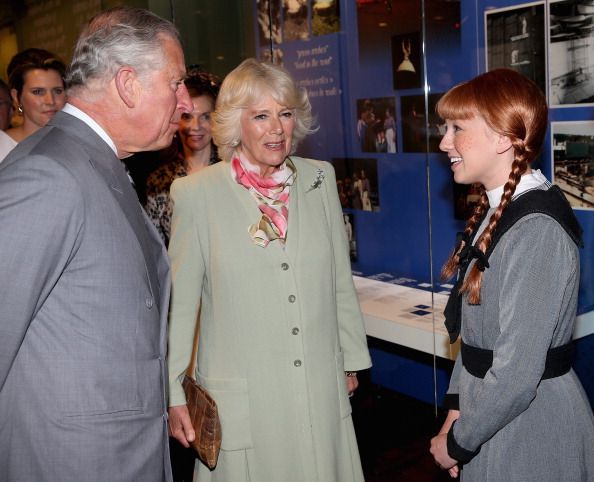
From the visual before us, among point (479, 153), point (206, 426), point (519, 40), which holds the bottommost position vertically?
point (206, 426)

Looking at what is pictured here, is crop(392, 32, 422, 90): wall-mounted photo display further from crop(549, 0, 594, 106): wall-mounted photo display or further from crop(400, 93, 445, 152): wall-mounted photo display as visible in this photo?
crop(549, 0, 594, 106): wall-mounted photo display

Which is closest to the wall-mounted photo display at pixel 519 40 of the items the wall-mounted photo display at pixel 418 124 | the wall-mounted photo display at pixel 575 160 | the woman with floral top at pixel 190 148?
the wall-mounted photo display at pixel 575 160

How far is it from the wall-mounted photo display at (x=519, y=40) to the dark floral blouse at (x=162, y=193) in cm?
155

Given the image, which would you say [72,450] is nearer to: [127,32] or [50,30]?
[127,32]

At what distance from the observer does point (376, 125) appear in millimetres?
3895

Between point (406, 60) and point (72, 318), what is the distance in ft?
8.69

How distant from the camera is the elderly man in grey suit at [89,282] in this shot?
139 cm

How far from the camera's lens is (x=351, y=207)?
4.20 m

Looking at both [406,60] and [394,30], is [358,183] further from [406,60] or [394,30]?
[394,30]

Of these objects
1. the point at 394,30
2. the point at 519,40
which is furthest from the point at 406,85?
the point at 519,40

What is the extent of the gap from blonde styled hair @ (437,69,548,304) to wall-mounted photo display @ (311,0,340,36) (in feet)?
7.69

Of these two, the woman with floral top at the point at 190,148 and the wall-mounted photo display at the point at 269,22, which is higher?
the wall-mounted photo display at the point at 269,22

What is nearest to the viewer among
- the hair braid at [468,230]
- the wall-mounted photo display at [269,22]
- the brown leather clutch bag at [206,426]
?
the hair braid at [468,230]

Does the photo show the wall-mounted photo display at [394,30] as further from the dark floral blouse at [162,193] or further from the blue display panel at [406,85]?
→ the dark floral blouse at [162,193]
